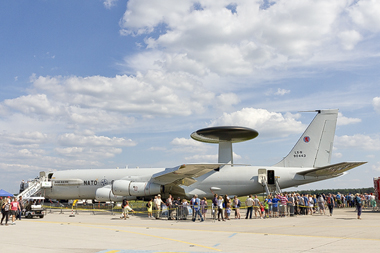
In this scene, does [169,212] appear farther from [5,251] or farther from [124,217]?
[5,251]

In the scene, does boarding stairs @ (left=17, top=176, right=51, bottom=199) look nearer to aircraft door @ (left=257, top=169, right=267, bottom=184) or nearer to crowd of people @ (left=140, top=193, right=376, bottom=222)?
crowd of people @ (left=140, top=193, right=376, bottom=222)

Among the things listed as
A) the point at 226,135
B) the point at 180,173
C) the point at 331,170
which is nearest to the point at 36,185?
the point at 180,173

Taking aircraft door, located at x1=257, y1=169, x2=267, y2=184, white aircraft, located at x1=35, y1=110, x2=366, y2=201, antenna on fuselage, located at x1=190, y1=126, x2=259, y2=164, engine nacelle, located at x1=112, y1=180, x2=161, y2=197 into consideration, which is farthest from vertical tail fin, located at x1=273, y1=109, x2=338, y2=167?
engine nacelle, located at x1=112, y1=180, x2=161, y2=197

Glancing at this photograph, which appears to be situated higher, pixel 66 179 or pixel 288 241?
pixel 66 179

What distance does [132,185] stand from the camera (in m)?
23.9

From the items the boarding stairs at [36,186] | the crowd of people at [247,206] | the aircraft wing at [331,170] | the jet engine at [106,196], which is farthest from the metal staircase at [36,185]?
the aircraft wing at [331,170]

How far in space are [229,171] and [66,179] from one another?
14228mm

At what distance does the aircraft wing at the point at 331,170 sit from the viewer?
70.0 feet

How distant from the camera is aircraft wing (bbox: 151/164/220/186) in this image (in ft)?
70.4

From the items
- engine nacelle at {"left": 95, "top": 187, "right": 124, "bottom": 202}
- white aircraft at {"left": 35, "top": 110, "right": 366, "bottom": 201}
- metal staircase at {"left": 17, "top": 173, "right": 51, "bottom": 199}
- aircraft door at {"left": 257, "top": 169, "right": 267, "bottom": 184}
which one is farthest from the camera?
metal staircase at {"left": 17, "top": 173, "right": 51, "bottom": 199}

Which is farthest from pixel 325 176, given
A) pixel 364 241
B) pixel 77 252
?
pixel 77 252

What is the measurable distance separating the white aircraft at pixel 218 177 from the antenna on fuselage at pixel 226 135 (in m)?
0.13

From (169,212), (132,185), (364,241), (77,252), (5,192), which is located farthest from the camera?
(5,192)

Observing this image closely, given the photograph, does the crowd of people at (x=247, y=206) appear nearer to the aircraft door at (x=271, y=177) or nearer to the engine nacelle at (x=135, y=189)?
the engine nacelle at (x=135, y=189)
